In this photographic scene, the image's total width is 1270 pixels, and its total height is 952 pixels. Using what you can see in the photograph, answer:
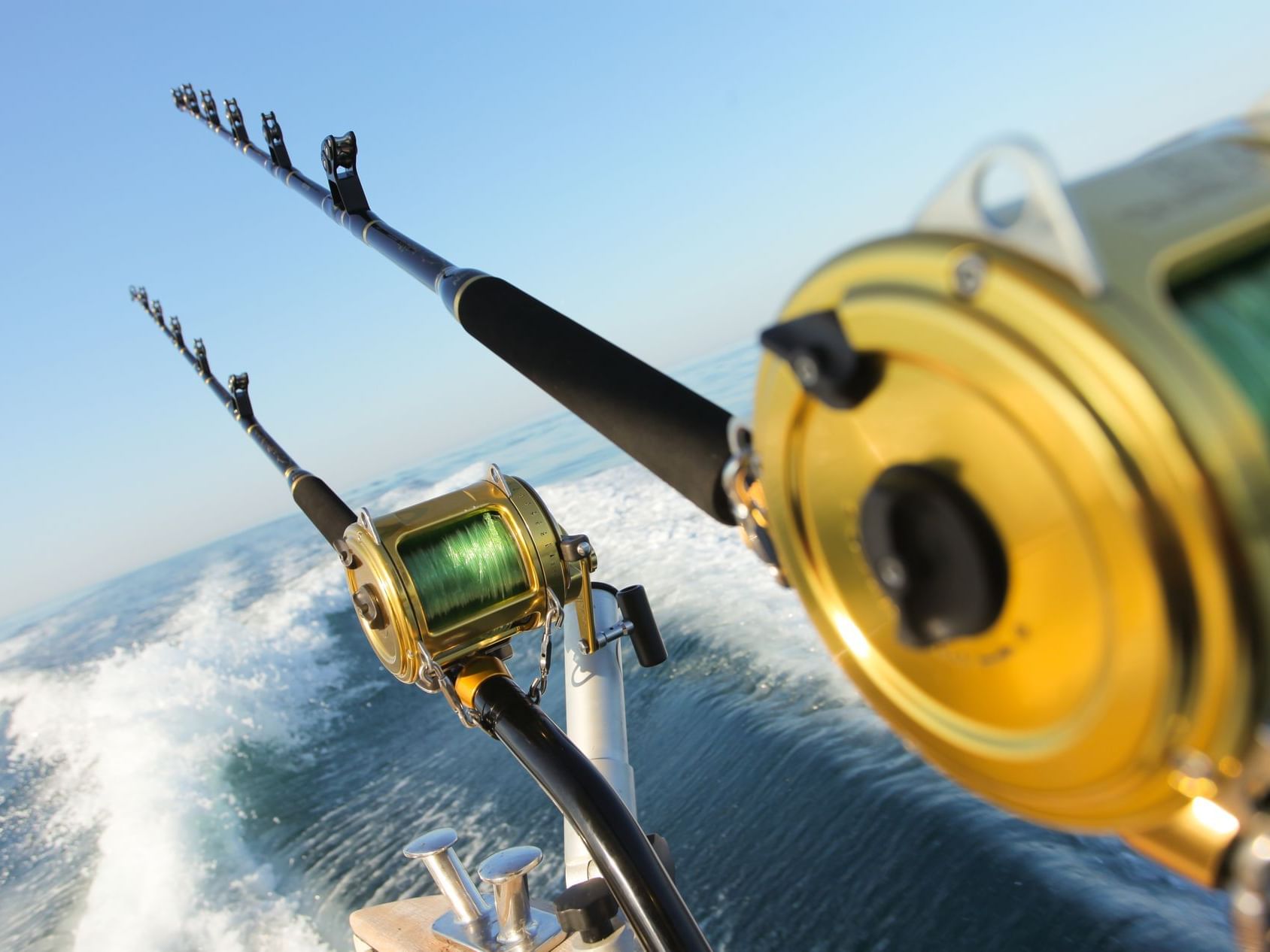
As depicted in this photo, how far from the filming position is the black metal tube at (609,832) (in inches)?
43.8

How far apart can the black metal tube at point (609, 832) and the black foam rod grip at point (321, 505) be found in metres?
0.77

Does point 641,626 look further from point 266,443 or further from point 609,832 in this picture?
point 266,443

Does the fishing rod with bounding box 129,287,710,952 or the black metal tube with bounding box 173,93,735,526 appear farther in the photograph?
the fishing rod with bounding box 129,287,710,952

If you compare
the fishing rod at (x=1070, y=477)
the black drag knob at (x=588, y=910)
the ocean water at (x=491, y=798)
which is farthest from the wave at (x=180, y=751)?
the fishing rod at (x=1070, y=477)

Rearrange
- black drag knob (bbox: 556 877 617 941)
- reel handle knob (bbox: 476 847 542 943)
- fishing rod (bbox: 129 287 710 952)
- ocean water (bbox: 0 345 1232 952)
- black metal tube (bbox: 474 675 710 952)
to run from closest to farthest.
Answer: black metal tube (bbox: 474 675 710 952)
black drag knob (bbox: 556 877 617 941)
fishing rod (bbox: 129 287 710 952)
reel handle knob (bbox: 476 847 542 943)
ocean water (bbox: 0 345 1232 952)

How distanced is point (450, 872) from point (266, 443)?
125cm

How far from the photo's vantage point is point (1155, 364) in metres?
0.42

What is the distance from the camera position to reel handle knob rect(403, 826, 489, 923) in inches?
66.9

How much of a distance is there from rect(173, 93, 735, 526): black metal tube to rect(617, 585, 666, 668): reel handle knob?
2.02 ft

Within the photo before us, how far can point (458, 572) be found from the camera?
1.55 metres

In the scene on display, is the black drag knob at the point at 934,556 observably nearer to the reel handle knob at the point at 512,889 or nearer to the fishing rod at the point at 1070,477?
the fishing rod at the point at 1070,477

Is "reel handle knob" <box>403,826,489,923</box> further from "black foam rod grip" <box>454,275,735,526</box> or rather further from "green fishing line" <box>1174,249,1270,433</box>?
"green fishing line" <box>1174,249,1270,433</box>

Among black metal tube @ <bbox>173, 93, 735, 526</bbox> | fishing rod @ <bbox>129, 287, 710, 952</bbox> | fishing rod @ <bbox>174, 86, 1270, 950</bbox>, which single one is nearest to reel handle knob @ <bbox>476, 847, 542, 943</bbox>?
fishing rod @ <bbox>129, 287, 710, 952</bbox>

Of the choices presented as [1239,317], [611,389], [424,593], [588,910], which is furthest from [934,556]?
[424,593]
